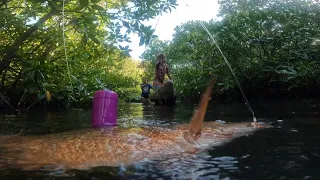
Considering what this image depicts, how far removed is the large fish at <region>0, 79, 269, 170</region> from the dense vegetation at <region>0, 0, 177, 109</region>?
1.10 meters

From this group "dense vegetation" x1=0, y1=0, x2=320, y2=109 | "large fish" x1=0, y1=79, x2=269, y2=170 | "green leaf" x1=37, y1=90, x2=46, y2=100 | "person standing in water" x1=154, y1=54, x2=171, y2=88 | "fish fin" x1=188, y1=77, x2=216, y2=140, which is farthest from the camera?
"person standing in water" x1=154, y1=54, x2=171, y2=88

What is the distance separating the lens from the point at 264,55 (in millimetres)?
9289

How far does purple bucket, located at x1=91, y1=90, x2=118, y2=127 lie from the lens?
446cm

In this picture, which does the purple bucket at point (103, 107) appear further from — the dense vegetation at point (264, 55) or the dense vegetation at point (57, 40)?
the dense vegetation at point (264, 55)

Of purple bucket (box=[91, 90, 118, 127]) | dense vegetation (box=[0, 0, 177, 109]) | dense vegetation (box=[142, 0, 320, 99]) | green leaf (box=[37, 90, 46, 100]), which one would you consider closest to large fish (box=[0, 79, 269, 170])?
purple bucket (box=[91, 90, 118, 127])

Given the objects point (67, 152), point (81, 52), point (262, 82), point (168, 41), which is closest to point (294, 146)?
point (67, 152)

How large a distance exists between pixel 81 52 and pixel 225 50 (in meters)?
4.99

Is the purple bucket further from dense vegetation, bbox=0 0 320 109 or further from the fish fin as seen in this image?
the fish fin

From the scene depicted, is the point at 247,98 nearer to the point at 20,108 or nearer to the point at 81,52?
the point at 81,52

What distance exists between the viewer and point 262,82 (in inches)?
390

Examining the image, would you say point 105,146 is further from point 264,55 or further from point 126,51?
point 264,55

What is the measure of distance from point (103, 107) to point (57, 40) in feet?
9.36

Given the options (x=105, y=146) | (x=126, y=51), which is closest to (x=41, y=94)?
(x=126, y=51)

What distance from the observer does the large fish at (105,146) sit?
2477 mm
